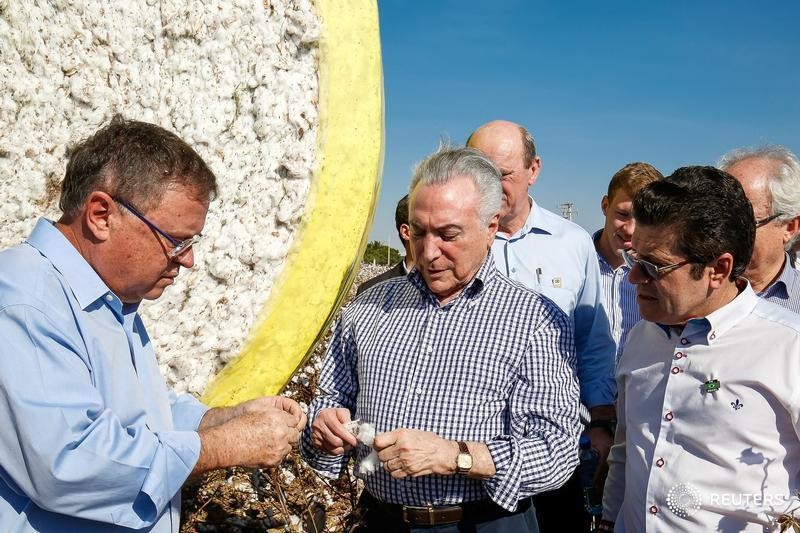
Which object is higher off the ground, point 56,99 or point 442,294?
point 56,99

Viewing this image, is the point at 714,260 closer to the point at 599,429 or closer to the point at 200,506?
the point at 599,429

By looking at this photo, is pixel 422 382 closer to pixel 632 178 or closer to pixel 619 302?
pixel 619 302

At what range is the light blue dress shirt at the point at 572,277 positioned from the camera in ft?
9.39

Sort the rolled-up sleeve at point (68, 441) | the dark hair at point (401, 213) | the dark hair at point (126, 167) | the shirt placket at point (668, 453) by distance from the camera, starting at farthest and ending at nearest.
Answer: the dark hair at point (401, 213) < the shirt placket at point (668, 453) < the dark hair at point (126, 167) < the rolled-up sleeve at point (68, 441)

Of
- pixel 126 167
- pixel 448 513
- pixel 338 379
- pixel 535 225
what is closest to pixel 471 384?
pixel 448 513

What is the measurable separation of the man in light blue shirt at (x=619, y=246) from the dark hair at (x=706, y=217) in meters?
1.55

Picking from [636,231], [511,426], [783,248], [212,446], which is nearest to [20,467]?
[212,446]

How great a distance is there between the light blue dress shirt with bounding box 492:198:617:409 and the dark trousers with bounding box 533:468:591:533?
0.37 metres

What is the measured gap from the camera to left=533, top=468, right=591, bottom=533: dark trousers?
289 centimetres

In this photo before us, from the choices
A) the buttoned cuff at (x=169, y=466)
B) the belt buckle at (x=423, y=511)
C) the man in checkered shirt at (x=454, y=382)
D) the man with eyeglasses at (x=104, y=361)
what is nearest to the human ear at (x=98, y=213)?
the man with eyeglasses at (x=104, y=361)

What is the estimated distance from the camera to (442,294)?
7.97ft

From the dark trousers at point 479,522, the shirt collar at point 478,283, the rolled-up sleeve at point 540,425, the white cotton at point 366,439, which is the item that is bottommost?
the dark trousers at point 479,522

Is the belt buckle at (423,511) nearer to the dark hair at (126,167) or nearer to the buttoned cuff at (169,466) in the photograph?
the buttoned cuff at (169,466)

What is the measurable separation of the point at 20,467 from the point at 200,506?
1.96 meters
